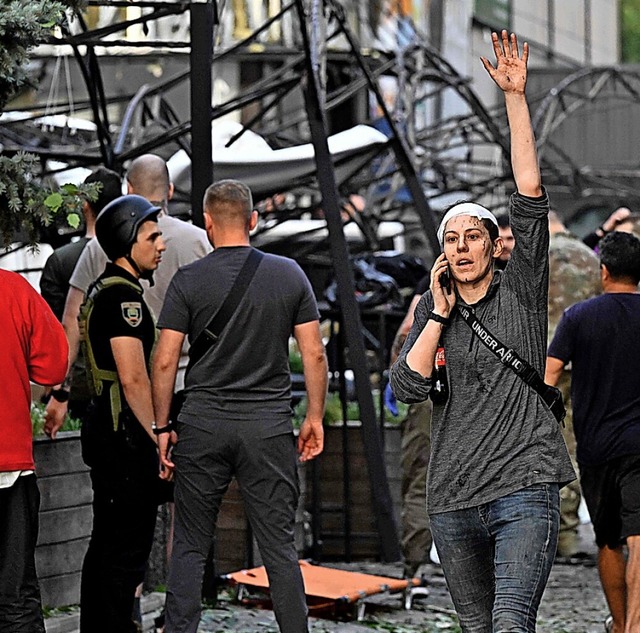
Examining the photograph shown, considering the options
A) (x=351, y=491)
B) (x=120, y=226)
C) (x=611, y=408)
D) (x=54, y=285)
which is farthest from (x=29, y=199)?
(x=351, y=491)

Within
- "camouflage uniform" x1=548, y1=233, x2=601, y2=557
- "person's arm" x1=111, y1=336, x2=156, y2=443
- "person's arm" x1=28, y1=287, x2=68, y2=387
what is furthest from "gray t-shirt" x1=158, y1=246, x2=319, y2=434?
"camouflage uniform" x1=548, y1=233, x2=601, y2=557

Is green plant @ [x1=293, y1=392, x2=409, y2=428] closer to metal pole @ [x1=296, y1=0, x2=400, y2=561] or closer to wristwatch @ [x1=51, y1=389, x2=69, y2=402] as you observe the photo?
metal pole @ [x1=296, y1=0, x2=400, y2=561]

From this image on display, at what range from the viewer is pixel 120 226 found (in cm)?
620

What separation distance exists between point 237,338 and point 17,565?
1.39m

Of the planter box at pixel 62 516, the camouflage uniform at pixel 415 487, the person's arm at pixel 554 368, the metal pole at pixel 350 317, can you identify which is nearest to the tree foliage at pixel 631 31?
the metal pole at pixel 350 317

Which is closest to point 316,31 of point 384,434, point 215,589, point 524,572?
point 384,434

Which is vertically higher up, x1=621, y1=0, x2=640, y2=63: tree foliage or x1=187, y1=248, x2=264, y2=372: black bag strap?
x1=621, y1=0, x2=640, y2=63: tree foliage

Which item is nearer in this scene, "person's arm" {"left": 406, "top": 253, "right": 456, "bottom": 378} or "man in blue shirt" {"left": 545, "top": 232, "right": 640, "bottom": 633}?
"person's arm" {"left": 406, "top": 253, "right": 456, "bottom": 378}

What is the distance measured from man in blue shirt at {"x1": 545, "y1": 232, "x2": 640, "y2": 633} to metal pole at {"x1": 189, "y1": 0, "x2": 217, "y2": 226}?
2.23 meters

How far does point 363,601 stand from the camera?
25.2ft

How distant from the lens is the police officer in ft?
19.7

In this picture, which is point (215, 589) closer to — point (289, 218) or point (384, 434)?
point (384, 434)

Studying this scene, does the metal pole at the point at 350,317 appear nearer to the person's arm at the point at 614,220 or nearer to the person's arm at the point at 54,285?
the person's arm at the point at 614,220

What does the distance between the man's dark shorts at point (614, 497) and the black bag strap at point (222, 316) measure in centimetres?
188
